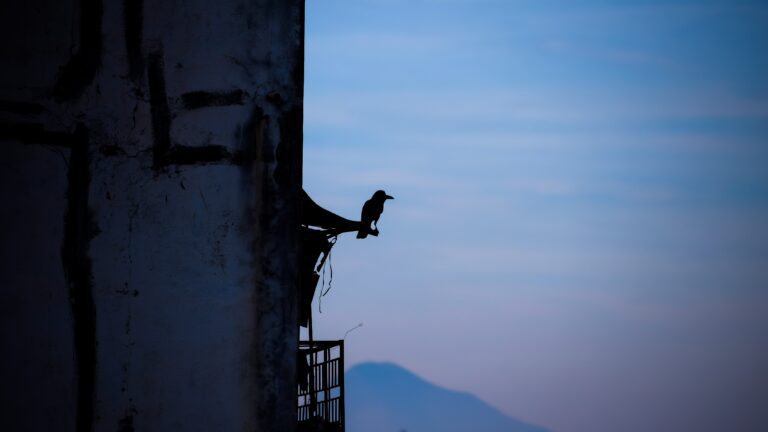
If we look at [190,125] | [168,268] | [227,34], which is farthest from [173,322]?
[227,34]

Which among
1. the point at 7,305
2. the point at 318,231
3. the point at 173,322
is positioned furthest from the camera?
the point at 318,231

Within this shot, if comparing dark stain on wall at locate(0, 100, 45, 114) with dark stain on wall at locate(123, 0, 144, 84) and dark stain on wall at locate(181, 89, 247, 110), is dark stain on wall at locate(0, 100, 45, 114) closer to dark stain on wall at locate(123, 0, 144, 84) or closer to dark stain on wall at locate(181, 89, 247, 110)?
dark stain on wall at locate(123, 0, 144, 84)

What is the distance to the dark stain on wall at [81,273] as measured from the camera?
4320mm

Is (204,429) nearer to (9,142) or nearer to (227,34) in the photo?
(9,142)

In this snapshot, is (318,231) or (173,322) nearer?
(173,322)

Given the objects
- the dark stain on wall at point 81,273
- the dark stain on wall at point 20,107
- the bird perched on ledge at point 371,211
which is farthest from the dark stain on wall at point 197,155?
the bird perched on ledge at point 371,211

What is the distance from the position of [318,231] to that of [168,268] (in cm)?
496

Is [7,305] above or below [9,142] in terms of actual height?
below

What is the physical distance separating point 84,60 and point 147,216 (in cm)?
99

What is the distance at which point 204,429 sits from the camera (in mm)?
4492

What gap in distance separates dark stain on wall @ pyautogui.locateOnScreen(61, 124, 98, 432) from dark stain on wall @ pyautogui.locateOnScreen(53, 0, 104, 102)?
0.80ft

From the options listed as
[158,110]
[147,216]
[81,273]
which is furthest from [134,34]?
[81,273]

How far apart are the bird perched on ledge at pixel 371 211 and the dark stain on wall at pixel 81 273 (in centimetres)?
488

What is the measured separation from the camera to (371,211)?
29.8 feet
